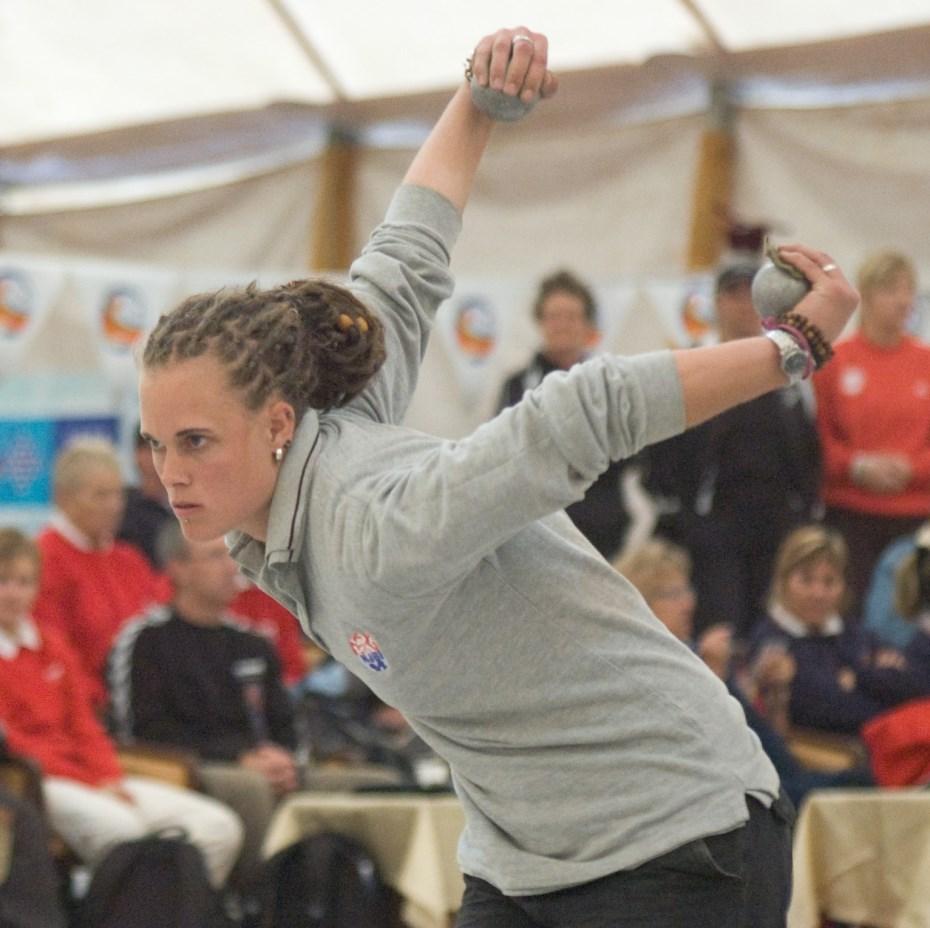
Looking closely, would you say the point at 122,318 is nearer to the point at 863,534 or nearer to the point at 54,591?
the point at 54,591

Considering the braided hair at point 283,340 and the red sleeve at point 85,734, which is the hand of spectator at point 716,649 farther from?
the braided hair at point 283,340

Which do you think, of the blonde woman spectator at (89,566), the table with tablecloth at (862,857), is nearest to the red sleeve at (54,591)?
the blonde woman spectator at (89,566)

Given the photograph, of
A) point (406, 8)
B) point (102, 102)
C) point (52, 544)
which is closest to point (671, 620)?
point (52, 544)

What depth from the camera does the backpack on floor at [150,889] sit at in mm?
4461

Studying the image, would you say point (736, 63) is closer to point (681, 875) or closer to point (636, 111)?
point (636, 111)

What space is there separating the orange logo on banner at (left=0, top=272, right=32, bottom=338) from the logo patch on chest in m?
5.33

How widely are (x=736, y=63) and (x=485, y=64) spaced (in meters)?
5.40

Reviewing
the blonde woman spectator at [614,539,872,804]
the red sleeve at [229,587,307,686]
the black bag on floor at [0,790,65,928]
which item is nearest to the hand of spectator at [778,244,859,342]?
the blonde woman spectator at [614,539,872,804]

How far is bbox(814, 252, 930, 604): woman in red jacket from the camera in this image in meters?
5.68

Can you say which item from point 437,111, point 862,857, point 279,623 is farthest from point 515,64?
point 437,111

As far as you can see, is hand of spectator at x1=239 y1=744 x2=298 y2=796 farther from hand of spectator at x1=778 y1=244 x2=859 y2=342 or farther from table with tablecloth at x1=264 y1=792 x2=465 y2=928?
hand of spectator at x1=778 y1=244 x2=859 y2=342

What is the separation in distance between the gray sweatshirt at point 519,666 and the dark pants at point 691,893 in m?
0.02

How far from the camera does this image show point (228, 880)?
493 cm

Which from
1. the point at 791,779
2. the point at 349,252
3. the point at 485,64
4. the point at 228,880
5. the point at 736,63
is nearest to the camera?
the point at 485,64
